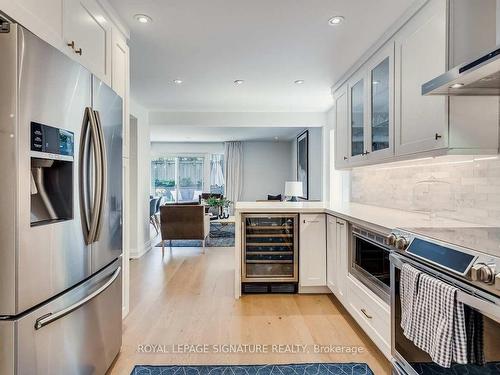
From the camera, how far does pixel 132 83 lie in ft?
12.4

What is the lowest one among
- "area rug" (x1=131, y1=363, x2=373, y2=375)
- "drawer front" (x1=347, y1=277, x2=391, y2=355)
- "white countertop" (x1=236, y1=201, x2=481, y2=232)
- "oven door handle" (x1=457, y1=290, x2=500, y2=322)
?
"area rug" (x1=131, y1=363, x2=373, y2=375)

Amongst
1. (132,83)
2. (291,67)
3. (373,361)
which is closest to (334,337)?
(373,361)

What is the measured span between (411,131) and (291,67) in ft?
5.51

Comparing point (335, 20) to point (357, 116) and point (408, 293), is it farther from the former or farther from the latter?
point (408, 293)

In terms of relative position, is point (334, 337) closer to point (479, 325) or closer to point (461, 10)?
point (479, 325)

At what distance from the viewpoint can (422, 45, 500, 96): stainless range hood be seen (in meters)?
1.22

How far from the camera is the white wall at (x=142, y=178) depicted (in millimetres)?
4746

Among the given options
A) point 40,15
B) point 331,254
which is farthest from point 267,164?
point 40,15

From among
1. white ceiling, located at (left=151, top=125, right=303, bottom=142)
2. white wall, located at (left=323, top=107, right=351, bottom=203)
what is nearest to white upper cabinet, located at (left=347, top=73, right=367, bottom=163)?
white wall, located at (left=323, top=107, right=351, bottom=203)

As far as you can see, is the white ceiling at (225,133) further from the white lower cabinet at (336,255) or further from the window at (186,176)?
the white lower cabinet at (336,255)

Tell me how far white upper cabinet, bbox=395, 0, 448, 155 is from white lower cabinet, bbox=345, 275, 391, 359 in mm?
1004

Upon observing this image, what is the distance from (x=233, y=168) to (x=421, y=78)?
768 cm

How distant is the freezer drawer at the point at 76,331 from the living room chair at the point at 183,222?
304cm

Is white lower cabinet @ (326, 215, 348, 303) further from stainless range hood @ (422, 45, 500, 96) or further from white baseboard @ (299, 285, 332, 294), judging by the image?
stainless range hood @ (422, 45, 500, 96)
